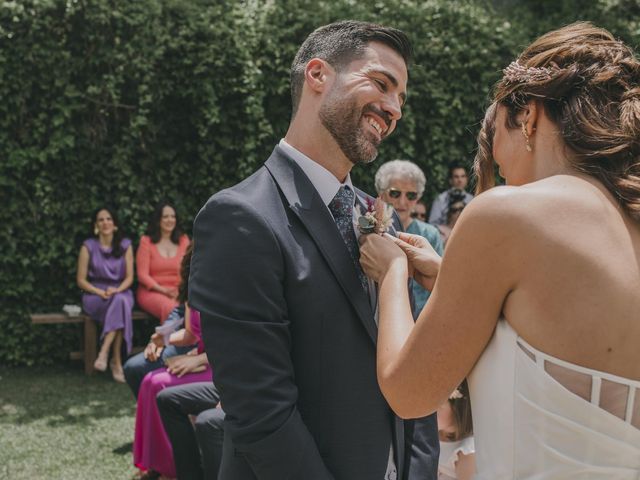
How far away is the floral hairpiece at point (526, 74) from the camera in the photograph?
170cm

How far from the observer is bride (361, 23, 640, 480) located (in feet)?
5.06

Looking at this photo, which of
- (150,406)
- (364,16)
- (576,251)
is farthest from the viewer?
(364,16)

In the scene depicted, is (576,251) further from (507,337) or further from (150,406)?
(150,406)

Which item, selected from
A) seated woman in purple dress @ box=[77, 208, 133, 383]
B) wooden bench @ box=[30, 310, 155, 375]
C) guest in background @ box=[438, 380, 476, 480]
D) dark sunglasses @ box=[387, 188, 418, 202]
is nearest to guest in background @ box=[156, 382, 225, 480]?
guest in background @ box=[438, 380, 476, 480]

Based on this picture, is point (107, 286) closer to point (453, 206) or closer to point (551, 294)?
point (453, 206)

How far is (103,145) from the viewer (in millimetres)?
8477

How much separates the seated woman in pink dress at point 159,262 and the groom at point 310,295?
6.30 m

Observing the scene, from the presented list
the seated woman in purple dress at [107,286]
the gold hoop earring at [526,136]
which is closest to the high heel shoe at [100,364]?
the seated woman in purple dress at [107,286]

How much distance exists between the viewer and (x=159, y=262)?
8406 mm

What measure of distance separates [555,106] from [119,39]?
24.4 ft

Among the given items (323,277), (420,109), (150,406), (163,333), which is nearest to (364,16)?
(420,109)

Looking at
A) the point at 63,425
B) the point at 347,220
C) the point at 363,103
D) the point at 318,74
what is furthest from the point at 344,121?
the point at 63,425

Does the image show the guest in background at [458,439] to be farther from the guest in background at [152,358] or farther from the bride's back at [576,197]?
the guest in background at [152,358]

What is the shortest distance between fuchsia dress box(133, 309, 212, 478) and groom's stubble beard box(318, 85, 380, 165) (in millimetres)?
3218
